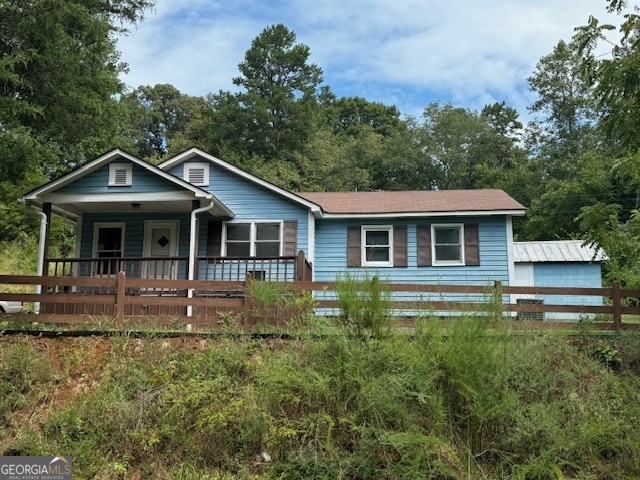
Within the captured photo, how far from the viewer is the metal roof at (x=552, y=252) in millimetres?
16344

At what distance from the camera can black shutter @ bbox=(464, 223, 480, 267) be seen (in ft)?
41.6

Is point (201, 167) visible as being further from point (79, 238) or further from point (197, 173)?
point (79, 238)

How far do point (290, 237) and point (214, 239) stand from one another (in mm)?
1981

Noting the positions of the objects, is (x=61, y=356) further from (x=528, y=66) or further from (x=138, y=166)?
(x=528, y=66)

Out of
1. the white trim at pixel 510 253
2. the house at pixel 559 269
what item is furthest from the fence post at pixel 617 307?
the house at pixel 559 269

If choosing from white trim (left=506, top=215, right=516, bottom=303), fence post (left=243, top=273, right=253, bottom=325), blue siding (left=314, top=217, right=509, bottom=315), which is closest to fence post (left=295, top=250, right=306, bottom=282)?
blue siding (left=314, top=217, right=509, bottom=315)

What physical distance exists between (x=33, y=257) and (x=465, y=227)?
683 inches

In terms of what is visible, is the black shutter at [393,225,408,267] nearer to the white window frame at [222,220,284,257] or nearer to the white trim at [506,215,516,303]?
the white trim at [506,215,516,303]

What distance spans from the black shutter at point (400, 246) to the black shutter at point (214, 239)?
4556 millimetres

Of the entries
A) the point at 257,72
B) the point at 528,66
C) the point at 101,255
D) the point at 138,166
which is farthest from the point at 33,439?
the point at 528,66

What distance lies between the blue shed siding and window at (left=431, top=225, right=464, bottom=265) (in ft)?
22.3

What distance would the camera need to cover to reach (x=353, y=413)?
5.86m

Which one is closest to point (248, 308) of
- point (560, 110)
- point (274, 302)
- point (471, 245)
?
point (274, 302)

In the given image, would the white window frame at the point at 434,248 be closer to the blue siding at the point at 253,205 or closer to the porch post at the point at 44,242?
the blue siding at the point at 253,205
